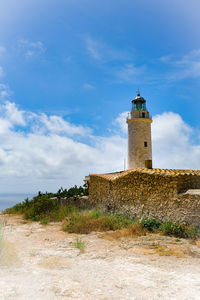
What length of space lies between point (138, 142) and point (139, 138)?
49cm

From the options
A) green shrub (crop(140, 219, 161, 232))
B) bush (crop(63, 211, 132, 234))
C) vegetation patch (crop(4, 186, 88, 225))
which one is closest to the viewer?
green shrub (crop(140, 219, 161, 232))

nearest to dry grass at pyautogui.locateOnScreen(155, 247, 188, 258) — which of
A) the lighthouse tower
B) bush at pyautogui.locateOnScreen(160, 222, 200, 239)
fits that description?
bush at pyautogui.locateOnScreen(160, 222, 200, 239)

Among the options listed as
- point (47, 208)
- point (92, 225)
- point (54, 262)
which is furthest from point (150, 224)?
point (47, 208)

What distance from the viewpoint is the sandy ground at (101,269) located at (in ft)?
11.9

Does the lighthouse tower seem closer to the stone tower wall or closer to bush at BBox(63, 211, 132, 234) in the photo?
the stone tower wall

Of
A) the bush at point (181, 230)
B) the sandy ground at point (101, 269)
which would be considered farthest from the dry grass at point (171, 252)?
the bush at point (181, 230)

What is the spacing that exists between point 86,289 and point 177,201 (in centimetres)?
539

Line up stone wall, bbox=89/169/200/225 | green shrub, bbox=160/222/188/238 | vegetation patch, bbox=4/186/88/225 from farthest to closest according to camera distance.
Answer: vegetation patch, bbox=4/186/88/225
stone wall, bbox=89/169/200/225
green shrub, bbox=160/222/188/238

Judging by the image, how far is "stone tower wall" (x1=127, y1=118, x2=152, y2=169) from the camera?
25703mm

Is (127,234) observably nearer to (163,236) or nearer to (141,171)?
(163,236)

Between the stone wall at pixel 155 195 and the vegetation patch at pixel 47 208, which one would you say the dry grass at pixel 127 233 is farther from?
the vegetation patch at pixel 47 208

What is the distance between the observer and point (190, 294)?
3.59 metres

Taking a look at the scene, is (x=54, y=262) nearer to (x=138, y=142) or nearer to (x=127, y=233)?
(x=127, y=233)

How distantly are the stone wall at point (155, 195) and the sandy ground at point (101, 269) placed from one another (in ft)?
4.48
